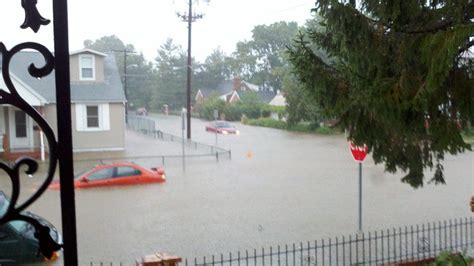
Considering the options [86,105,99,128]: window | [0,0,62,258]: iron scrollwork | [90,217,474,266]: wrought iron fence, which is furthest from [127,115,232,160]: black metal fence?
[0,0,62,258]: iron scrollwork

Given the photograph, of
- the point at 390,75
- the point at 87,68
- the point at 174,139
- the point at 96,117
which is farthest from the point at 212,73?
the point at 390,75

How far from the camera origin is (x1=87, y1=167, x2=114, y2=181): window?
1936 cm

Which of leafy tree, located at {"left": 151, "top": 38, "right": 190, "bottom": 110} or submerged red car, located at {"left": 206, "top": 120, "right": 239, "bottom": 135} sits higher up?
leafy tree, located at {"left": 151, "top": 38, "right": 190, "bottom": 110}

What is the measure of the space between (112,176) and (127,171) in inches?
21.7

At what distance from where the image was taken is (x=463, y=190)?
18656 millimetres

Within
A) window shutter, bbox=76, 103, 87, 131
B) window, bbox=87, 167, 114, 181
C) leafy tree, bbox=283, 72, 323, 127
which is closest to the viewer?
window, bbox=87, 167, 114, 181

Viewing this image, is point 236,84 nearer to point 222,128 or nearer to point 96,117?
point 222,128

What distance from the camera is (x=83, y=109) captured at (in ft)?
98.0

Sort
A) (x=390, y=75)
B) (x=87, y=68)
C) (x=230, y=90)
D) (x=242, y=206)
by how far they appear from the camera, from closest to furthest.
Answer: (x=390, y=75) → (x=242, y=206) → (x=87, y=68) → (x=230, y=90)

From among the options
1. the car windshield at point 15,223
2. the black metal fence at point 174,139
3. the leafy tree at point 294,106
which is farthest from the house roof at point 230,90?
the car windshield at point 15,223

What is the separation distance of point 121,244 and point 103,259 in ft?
3.64

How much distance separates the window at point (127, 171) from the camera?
19625 millimetres

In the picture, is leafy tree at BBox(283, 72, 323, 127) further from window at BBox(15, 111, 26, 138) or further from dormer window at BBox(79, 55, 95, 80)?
window at BBox(15, 111, 26, 138)

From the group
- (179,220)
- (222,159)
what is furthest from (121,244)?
(222,159)
